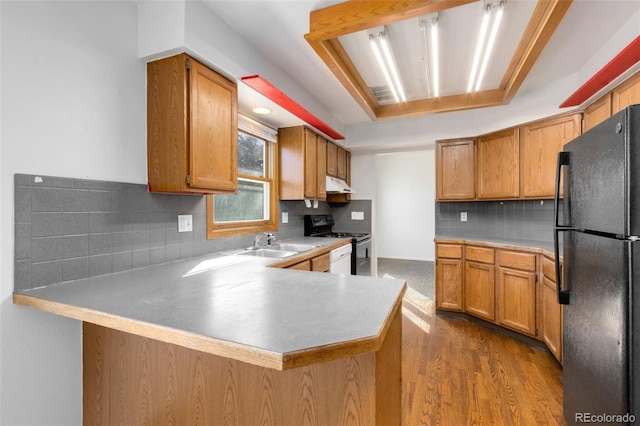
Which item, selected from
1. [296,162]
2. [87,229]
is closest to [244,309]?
[87,229]

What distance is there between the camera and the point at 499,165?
10.5ft

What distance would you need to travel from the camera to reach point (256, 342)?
75 centimetres

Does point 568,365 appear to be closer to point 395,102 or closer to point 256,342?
point 256,342

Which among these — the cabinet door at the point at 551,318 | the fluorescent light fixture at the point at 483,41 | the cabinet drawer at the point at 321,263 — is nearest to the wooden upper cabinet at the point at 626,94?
the fluorescent light fixture at the point at 483,41

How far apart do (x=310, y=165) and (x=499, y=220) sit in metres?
2.39

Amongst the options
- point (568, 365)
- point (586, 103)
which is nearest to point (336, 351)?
point (568, 365)

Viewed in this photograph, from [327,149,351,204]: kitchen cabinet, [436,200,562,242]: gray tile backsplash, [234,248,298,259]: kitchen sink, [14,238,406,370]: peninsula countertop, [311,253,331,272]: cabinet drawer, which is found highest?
[327,149,351,204]: kitchen cabinet

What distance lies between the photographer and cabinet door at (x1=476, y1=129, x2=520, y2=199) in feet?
9.97

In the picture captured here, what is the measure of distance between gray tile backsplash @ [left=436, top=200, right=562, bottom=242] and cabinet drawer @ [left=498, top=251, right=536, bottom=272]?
601 millimetres

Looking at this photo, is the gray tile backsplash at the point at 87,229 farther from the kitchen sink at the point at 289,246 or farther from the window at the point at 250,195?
the kitchen sink at the point at 289,246

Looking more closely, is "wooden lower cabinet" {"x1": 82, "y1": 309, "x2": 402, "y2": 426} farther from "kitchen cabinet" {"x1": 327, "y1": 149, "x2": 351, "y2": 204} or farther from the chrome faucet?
"kitchen cabinet" {"x1": 327, "y1": 149, "x2": 351, "y2": 204}

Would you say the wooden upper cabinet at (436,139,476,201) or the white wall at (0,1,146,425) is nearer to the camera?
the white wall at (0,1,146,425)

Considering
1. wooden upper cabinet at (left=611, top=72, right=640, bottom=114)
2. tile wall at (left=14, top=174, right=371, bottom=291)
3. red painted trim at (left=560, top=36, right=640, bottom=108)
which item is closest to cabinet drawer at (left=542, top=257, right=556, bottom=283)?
wooden upper cabinet at (left=611, top=72, right=640, bottom=114)

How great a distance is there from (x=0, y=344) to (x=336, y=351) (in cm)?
138
